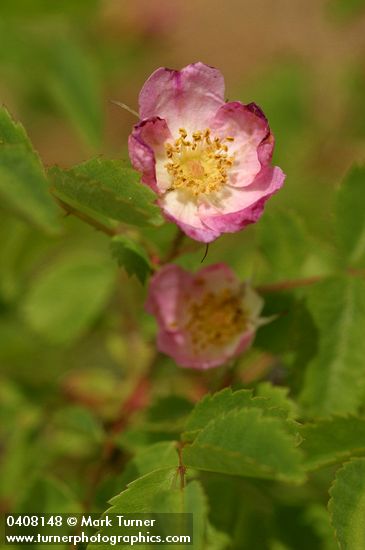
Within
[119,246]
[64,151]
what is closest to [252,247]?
[119,246]

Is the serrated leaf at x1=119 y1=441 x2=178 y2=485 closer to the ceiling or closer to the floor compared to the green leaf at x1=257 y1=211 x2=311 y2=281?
closer to the floor

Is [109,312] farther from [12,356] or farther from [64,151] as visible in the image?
[64,151]

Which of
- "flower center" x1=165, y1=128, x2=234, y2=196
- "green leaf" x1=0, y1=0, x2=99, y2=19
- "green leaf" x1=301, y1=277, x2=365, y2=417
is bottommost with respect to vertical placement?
"green leaf" x1=301, y1=277, x2=365, y2=417

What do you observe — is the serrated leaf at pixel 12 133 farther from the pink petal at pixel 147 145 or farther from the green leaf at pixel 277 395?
the green leaf at pixel 277 395

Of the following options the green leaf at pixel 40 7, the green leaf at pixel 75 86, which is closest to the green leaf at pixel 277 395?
the green leaf at pixel 75 86

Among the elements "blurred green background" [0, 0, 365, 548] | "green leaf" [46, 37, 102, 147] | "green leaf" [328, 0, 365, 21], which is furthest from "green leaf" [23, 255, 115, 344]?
"green leaf" [328, 0, 365, 21]

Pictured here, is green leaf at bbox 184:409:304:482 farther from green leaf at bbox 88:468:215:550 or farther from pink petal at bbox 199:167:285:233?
pink petal at bbox 199:167:285:233
